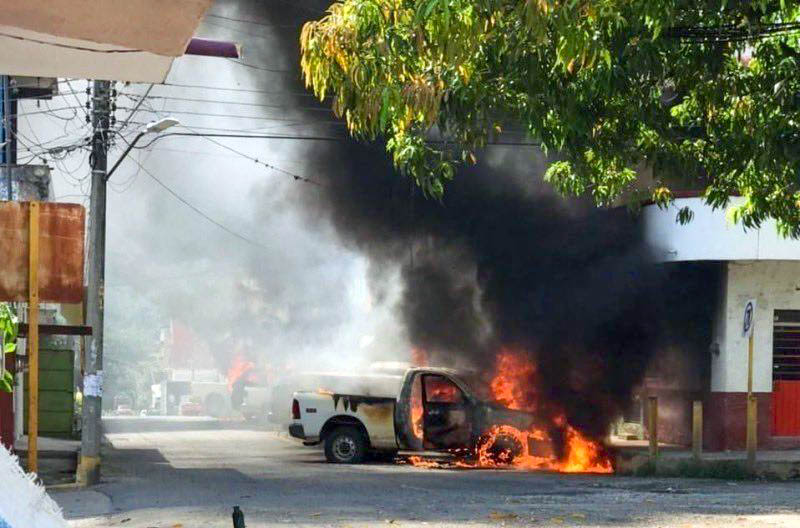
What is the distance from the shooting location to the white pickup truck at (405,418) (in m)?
18.4

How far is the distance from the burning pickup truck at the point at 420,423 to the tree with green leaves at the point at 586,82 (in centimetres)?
764

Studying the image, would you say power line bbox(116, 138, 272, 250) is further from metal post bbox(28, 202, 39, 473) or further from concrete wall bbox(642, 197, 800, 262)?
metal post bbox(28, 202, 39, 473)

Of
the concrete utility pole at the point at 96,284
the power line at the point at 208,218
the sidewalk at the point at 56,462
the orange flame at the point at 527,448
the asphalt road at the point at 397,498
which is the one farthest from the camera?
the power line at the point at 208,218

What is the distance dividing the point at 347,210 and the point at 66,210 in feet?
58.7

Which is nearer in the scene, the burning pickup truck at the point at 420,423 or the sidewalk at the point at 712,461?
the sidewalk at the point at 712,461

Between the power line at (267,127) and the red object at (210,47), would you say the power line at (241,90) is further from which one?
the red object at (210,47)

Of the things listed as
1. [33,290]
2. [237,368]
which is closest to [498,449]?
[33,290]

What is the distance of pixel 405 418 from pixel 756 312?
21.8ft

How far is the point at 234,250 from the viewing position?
39.8 meters

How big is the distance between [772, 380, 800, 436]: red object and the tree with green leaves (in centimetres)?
Answer: 1030

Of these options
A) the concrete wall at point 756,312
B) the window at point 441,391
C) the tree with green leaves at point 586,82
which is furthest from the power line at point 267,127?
the tree with green leaves at point 586,82

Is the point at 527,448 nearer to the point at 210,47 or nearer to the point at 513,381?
the point at 513,381

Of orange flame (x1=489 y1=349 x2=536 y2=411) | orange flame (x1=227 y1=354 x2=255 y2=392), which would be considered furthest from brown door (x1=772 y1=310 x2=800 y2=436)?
orange flame (x1=227 y1=354 x2=255 y2=392)

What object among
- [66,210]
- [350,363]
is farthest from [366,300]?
[66,210]
